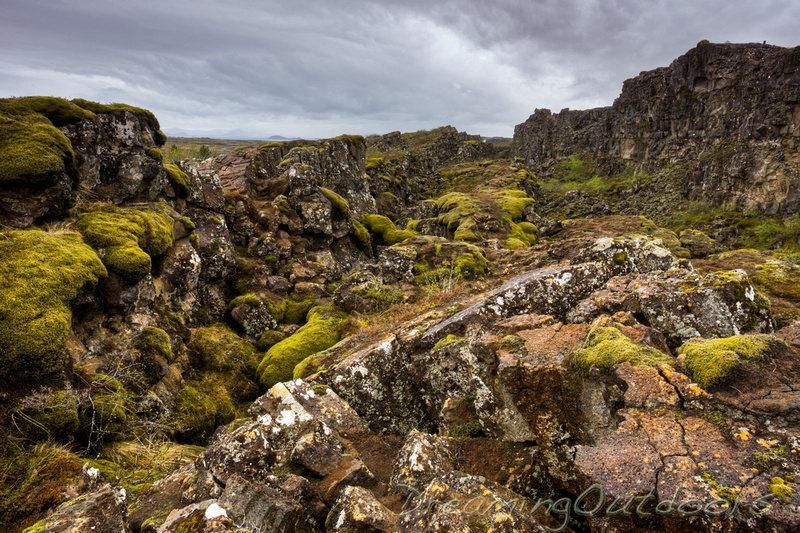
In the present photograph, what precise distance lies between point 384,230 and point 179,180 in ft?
57.4

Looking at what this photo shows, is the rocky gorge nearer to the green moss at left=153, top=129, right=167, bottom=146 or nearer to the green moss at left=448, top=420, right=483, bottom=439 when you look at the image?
the green moss at left=448, top=420, right=483, bottom=439

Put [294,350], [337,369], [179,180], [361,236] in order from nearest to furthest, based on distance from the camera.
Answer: [337,369] → [294,350] → [179,180] → [361,236]

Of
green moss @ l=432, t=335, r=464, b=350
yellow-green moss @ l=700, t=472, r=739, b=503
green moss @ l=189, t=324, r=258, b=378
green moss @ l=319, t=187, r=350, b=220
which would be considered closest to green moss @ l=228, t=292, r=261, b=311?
green moss @ l=189, t=324, r=258, b=378

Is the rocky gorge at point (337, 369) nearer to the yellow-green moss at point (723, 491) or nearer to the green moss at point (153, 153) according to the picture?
the yellow-green moss at point (723, 491)

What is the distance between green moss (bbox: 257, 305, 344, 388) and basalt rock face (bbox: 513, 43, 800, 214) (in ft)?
277

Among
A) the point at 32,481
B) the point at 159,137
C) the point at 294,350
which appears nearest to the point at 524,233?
A: the point at 294,350

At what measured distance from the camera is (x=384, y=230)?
108 ft

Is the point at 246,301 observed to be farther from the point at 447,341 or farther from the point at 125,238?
the point at 447,341

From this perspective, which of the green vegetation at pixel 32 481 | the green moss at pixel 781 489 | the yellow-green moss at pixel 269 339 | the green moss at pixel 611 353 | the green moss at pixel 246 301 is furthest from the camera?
the green moss at pixel 246 301

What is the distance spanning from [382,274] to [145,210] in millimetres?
12350

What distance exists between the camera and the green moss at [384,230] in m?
32.3

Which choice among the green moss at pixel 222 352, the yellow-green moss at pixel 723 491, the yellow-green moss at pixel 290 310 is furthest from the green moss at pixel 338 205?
the yellow-green moss at pixel 723 491

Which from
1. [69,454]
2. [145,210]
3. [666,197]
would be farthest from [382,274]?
[666,197]

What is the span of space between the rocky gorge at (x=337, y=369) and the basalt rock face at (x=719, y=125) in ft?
215
